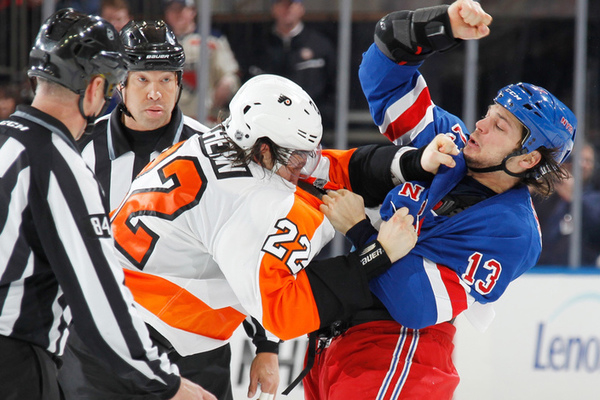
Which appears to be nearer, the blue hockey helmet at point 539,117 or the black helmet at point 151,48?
the blue hockey helmet at point 539,117

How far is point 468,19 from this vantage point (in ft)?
7.52

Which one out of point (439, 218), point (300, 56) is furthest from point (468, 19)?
point (300, 56)

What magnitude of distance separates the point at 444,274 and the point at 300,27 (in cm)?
318

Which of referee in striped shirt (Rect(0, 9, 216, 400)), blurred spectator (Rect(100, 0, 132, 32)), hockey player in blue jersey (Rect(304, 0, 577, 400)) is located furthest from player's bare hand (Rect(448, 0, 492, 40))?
blurred spectator (Rect(100, 0, 132, 32))

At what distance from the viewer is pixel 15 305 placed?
1759mm

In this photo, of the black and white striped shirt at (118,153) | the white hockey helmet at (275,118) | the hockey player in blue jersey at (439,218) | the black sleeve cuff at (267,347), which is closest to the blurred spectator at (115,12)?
the black and white striped shirt at (118,153)

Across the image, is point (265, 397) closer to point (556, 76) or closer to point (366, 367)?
point (366, 367)

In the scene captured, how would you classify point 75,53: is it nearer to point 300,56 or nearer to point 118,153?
point 118,153

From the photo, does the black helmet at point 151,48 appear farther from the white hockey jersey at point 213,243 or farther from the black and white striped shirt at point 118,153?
the white hockey jersey at point 213,243

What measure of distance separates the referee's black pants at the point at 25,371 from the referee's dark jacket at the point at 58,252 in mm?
25

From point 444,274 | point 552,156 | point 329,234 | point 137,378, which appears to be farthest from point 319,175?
point 137,378

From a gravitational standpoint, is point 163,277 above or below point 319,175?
below

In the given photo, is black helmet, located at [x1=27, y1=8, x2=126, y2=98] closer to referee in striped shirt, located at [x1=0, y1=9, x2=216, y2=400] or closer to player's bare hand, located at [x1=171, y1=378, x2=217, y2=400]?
referee in striped shirt, located at [x1=0, y1=9, x2=216, y2=400]

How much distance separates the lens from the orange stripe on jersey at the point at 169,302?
2.16 metres
